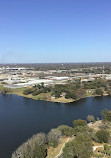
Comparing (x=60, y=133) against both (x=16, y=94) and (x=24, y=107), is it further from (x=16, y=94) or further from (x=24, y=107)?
(x=16, y=94)

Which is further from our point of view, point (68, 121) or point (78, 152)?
point (68, 121)

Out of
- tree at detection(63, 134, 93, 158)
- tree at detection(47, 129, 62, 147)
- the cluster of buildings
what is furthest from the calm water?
the cluster of buildings

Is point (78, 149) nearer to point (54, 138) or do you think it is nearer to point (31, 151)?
point (54, 138)

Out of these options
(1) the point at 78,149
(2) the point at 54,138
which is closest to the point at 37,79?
(2) the point at 54,138

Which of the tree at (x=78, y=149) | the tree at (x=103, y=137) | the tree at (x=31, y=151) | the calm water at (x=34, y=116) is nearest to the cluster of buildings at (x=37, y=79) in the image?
the calm water at (x=34, y=116)

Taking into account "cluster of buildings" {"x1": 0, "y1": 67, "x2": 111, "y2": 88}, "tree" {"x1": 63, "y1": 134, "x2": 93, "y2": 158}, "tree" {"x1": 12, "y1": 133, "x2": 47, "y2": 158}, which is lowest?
"tree" {"x1": 12, "y1": 133, "x2": 47, "y2": 158}

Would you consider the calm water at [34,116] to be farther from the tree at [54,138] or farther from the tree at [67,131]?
the tree at [54,138]

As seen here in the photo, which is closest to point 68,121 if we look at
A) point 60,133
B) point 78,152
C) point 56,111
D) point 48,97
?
point 56,111

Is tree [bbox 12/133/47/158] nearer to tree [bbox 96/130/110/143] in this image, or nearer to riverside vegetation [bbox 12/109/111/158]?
riverside vegetation [bbox 12/109/111/158]
